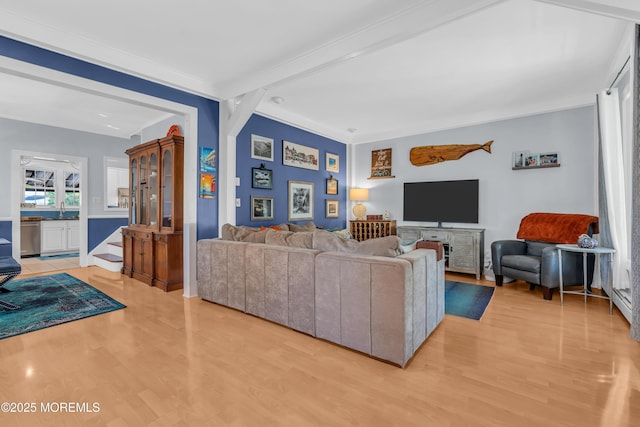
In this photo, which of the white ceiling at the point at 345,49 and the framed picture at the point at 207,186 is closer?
the white ceiling at the point at 345,49

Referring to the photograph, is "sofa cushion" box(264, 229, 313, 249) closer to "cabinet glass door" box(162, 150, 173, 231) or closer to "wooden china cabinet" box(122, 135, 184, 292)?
"wooden china cabinet" box(122, 135, 184, 292)

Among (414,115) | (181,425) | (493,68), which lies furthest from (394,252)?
(414,115)

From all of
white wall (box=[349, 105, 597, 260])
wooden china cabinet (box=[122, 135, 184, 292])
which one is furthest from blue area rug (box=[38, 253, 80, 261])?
white wall (box=[349, 105, 597, 260])

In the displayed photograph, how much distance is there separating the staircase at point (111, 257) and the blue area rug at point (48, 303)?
2.26 ft

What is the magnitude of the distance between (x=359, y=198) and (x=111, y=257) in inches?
191

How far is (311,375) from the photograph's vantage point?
2043mm

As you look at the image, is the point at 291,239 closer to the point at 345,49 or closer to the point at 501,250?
the point at 345,49

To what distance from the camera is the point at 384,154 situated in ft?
20.4

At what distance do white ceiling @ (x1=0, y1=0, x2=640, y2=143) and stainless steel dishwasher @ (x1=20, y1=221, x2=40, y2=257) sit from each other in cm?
306

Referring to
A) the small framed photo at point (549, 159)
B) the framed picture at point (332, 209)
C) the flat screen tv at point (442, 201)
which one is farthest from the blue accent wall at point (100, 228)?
the small framed photo at point (549, 159)

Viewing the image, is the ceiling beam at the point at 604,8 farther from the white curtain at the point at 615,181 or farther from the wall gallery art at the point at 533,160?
the wall gallery art at the point at 533,160

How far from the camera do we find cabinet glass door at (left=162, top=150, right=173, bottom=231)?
14.0ft

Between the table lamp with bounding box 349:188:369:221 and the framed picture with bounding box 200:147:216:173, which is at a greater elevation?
the framed picture with bounding box 200:147:216:173

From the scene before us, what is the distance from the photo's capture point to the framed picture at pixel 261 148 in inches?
187
